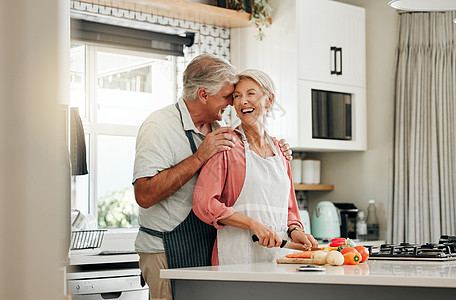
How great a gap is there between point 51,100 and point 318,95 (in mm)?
2436

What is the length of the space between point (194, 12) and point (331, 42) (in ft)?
2.13

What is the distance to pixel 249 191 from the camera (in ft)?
4.24

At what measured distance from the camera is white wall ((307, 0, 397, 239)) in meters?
2.64

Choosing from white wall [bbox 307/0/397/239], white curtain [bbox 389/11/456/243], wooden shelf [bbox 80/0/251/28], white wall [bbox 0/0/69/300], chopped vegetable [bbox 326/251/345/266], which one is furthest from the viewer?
white wall [bbox 307/0/397/239]

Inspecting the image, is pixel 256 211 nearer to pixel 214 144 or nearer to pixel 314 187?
pixel 214 144

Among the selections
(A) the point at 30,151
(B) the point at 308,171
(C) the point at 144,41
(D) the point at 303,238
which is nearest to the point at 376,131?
(B) the point at 308,171

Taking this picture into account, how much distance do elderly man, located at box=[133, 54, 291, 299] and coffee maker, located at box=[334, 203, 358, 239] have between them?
1299mm

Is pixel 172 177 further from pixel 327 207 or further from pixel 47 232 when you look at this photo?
pixel 327 207

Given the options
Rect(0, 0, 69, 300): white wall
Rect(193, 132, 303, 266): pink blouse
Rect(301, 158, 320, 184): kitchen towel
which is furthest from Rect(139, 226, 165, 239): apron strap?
Rect(301, 158, 320, 184): kitchen towel

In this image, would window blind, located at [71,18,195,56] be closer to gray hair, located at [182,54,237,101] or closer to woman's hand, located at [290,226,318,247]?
gray hair, located at [182,54,237,101]

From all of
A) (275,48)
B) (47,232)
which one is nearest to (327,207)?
(275,48)

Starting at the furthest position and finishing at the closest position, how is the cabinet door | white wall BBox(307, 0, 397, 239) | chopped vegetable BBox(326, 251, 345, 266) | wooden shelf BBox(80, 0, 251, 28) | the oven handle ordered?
white wall BBox(307, 0, 397, 239) → the cabinet door → wooden shelf BBox(80, 0, 251, 28) → the oven handle → chopped vegetable BBox(326, 251, 345, 266)

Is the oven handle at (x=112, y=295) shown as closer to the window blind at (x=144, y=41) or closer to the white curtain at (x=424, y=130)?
the window blind at (x=144, y=41)

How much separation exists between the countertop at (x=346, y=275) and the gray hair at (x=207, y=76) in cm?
47
